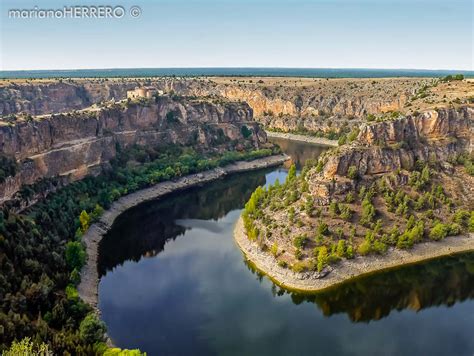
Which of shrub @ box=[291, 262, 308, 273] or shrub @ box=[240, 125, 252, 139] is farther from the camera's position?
shrub @ box=[240, 125, 252, 139]

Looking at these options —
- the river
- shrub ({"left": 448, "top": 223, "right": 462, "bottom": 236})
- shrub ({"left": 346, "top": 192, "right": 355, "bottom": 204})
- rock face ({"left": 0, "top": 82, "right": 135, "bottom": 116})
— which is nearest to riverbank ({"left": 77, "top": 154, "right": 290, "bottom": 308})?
the river

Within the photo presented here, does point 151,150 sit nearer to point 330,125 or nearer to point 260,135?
point 260,135

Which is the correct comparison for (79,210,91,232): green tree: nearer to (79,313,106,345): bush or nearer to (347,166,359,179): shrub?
(79,313,106,345): bush

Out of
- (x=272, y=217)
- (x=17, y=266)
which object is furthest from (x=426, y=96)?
(x=17, y=266)

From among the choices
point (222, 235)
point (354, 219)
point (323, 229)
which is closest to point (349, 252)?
point (323, 229)

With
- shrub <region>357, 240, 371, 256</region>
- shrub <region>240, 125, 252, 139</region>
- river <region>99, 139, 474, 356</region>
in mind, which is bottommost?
river <region>99, 139, 474, 356</region>

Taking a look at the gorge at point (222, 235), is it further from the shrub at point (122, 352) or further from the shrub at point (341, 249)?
the shrub at point (122, 352)

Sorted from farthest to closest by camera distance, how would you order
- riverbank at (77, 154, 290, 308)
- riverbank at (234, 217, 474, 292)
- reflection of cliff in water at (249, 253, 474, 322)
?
riverbank at (234, 217, 474, 292), riverbank at (77, 154, 290, 308), reflection of cliff in water at (249, 253, 474, 322)

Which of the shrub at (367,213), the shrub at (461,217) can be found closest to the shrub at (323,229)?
the shrub at (367,213)

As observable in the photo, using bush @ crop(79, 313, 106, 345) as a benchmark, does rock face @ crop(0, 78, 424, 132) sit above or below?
above
